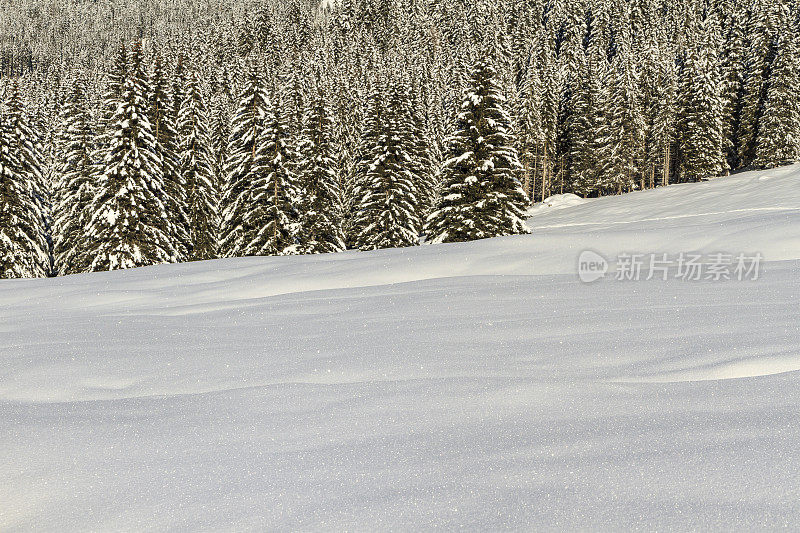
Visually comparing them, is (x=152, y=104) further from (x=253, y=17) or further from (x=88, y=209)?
(x=253, y=17)

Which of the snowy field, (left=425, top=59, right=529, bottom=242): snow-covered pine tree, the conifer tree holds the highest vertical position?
the conifer tree

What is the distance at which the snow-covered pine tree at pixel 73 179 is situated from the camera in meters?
28.8

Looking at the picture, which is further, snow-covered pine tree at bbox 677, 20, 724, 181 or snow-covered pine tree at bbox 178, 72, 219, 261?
snow-covered pine tree at bbox 677, 20, 724, 181

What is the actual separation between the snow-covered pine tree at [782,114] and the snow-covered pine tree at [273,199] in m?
52.9

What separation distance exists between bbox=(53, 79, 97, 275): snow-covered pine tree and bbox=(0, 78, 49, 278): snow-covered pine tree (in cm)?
183

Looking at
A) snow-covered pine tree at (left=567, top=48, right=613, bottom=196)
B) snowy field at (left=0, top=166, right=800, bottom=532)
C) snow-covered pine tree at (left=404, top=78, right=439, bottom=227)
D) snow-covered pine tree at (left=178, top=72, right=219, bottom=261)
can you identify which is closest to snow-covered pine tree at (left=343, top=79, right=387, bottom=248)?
snow-covered pine tree at (left=404, top=78, right=439, bottom=227)

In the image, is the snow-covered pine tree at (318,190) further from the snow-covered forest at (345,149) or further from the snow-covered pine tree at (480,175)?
the snow-covered pine tree at (480,175)

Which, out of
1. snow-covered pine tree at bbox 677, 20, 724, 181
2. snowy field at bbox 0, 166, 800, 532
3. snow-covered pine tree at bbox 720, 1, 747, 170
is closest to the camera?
snowy field at bbox 0, 166, 800, 532

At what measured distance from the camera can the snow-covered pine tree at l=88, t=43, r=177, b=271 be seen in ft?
78.1

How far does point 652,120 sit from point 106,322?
70.5 meters

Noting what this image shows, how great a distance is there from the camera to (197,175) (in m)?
32.7

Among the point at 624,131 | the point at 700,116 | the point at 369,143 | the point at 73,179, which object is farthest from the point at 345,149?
the point at 700,116

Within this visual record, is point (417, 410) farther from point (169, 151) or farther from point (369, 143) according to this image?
point (169, 151)

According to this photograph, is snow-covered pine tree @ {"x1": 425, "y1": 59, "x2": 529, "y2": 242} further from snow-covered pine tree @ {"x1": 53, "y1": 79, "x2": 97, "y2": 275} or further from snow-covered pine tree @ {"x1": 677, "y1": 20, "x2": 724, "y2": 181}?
snow-covered pine tree @ {"x1": 677, "y1": 20, "x2": 724, "y2": 181}
